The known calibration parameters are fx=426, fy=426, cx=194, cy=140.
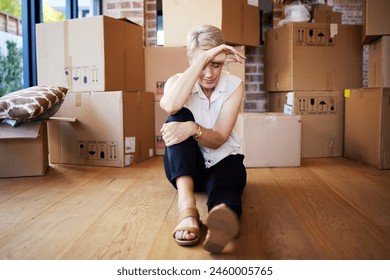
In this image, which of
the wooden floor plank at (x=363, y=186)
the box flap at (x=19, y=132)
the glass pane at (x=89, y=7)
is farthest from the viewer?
the glass pane at (x=89, y=7)

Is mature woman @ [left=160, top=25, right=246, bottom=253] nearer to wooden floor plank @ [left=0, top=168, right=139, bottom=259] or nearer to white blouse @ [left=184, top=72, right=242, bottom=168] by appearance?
white blouse @ [left=184, top=72, right=242, bottom=168]

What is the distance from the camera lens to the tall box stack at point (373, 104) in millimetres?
2361

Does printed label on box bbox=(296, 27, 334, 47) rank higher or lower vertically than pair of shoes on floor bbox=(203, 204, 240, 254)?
higher

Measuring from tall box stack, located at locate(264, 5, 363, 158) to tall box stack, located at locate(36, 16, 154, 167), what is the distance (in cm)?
107

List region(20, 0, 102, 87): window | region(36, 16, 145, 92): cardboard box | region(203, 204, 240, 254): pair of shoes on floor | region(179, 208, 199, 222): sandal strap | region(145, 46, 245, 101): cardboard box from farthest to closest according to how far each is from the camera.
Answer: region(145, 46, 245, 101): cardboard box → region(20, 0, 102, 87): window → region(36, 16, 145, 92): cardboard box → region(179, 208, 199, 222): sandal strap → region(203, 204, 240, 254): pair of shoes on floor

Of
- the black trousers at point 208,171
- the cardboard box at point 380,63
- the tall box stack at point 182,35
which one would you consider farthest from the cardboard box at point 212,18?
the black trousers at point 208,171

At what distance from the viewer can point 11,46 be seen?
266 cm

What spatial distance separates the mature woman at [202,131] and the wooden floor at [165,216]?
0.12m

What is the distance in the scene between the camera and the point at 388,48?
262 centimetres

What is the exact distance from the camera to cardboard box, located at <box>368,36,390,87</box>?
2.63 metres

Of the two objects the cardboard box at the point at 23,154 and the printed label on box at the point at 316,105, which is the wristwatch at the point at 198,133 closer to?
the cardboard box at the point at 23,154

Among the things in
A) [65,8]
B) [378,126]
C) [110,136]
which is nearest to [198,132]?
[110,136]

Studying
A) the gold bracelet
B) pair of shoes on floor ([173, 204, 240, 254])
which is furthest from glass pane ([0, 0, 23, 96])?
pair of shoes on floor ([173, 204, 240, 254])
